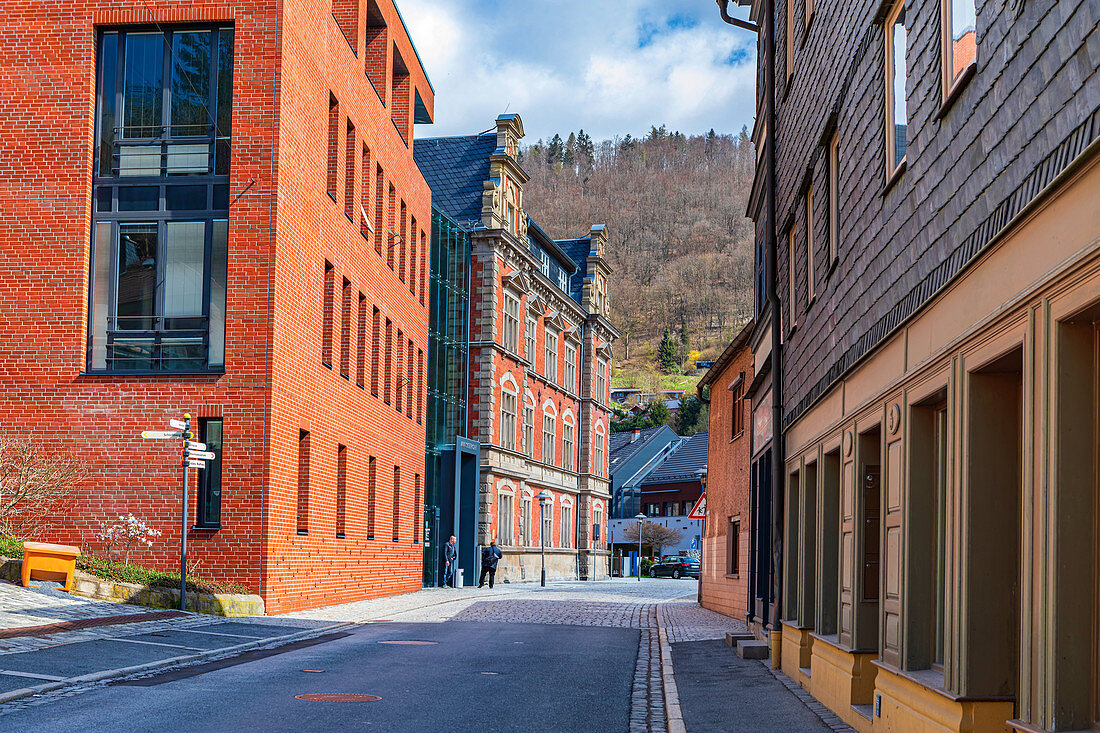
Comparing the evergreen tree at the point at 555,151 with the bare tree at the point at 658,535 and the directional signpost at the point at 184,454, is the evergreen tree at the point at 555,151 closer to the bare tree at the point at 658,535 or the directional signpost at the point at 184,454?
the bare tree at the point at 658,535

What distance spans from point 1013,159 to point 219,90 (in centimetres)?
1931

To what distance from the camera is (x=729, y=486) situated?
27.7 metres

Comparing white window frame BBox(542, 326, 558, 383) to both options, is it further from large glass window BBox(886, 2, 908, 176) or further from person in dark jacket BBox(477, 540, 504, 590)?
large glass window BBox(886, 2, 908, 176)

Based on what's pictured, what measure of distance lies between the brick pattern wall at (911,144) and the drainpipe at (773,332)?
0.38 meters

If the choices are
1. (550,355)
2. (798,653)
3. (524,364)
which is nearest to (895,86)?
(798,653)

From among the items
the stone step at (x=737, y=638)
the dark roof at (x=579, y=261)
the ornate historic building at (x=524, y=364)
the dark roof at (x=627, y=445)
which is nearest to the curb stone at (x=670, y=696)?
the stone step at (x=737, y=638)

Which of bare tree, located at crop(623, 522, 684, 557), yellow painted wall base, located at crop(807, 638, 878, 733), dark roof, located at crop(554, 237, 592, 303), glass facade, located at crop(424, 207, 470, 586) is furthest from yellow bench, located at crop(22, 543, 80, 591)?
bare tree, located at crop(623, 522, 684, 557)

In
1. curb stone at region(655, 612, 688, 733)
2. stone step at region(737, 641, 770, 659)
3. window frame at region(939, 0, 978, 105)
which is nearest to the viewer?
window frame at region(939, 0, 978, 105)

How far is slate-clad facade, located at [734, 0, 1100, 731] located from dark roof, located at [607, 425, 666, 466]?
81.3 meters

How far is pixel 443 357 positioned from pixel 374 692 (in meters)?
31.5

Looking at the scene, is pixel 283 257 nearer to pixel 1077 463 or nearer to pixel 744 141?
pixel 1077 463

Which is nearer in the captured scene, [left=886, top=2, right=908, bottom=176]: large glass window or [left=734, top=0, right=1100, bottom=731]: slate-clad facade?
[left=734, top=0, right=1100, bottom=731]: slate-clad facade

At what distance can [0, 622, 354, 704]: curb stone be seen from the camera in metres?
10.5

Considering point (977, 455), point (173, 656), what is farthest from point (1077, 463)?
point (173, 656)
